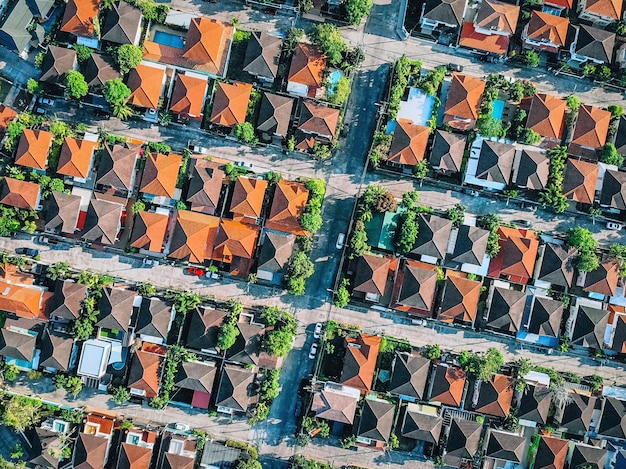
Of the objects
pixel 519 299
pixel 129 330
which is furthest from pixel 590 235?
pixel 129 330

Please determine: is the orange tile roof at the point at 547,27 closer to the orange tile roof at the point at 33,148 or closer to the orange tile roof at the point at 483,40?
the orange tile roof at the point at 483,40

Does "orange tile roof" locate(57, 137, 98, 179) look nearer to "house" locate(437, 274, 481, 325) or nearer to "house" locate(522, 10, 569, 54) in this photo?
"house" locate(437, 274, 481, 325)

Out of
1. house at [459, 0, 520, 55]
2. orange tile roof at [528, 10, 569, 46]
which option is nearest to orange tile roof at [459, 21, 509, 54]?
house at [459, 0, 520, 55]

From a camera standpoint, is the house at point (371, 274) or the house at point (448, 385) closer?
the house at point (371, 274)

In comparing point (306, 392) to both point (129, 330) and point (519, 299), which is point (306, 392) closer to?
point (129, 330)

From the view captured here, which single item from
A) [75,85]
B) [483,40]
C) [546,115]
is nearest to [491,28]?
[483,40]

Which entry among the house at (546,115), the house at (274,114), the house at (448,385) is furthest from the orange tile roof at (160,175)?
the house at (546,115)
